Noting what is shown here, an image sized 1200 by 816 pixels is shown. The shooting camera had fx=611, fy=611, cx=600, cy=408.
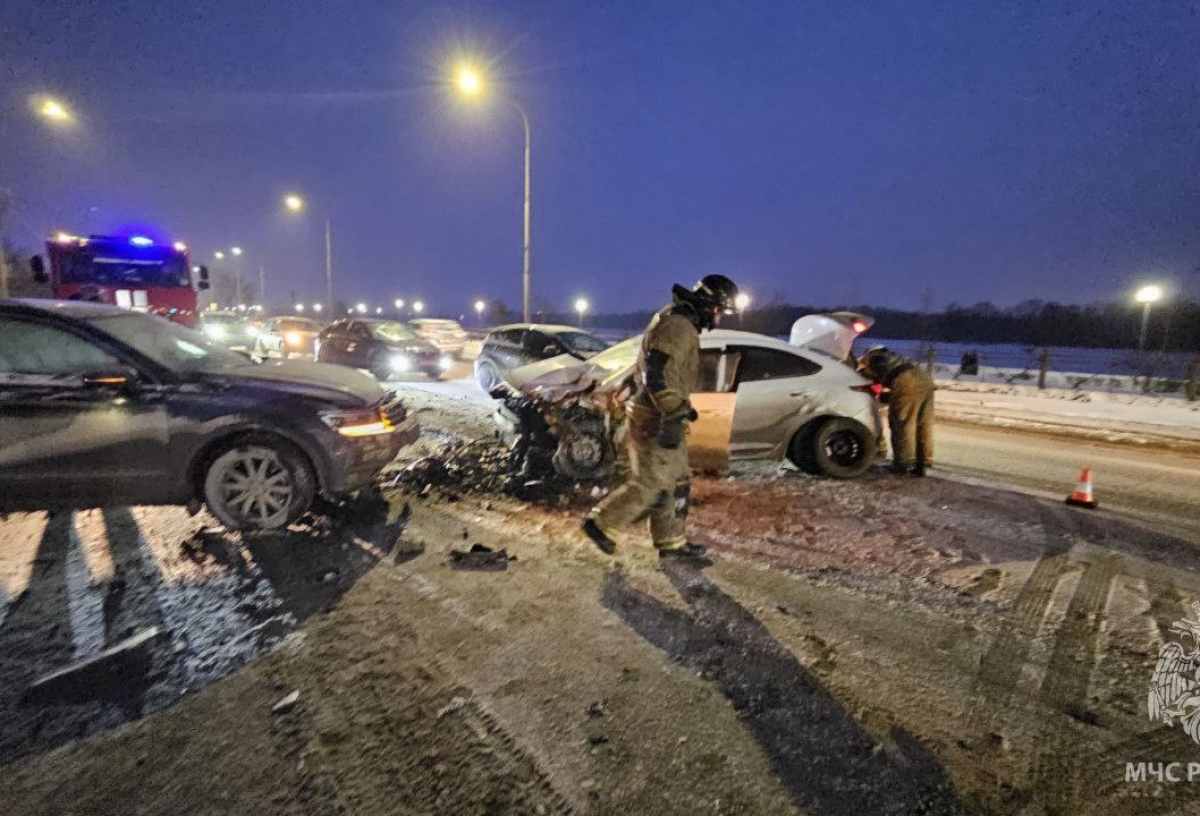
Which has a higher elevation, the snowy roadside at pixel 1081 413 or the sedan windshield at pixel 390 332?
the sedan windshield at pixel 390 332

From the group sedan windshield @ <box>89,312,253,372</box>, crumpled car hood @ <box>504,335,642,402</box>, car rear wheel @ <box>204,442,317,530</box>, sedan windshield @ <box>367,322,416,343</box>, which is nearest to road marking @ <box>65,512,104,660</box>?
car rear wheel @ <box>204,442,317,530</box>

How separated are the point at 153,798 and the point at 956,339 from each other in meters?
67.3

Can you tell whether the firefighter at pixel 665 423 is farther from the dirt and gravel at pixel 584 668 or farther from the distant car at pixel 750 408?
the distant car at pixel 750 408

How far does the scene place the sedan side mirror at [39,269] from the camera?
40.8 ft

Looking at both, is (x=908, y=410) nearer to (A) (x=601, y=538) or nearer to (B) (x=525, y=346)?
(A) (x=601, y=538)

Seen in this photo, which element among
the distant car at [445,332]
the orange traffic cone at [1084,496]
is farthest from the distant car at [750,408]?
the distant car at [445,332]

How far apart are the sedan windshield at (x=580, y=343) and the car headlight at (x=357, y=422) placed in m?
7.23

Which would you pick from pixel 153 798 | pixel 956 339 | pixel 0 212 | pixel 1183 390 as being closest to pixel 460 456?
pixel 153 798

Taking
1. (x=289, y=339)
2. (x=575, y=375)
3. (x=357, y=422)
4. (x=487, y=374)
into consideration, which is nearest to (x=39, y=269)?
(x=289, y=339)

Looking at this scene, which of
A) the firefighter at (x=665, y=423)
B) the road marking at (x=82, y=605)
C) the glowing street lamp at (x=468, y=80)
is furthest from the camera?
the glowing street lamp at (x=468, y=80)

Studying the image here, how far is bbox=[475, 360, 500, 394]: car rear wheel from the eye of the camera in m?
13.2

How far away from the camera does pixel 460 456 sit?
21.3ft

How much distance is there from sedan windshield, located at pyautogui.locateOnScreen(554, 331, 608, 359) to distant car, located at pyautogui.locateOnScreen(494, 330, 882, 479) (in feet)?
17.9

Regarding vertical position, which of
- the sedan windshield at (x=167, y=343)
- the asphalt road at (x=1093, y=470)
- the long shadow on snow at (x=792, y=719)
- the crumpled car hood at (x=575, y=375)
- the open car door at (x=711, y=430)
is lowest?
the long shadow on snow at (x=792, y=719)
